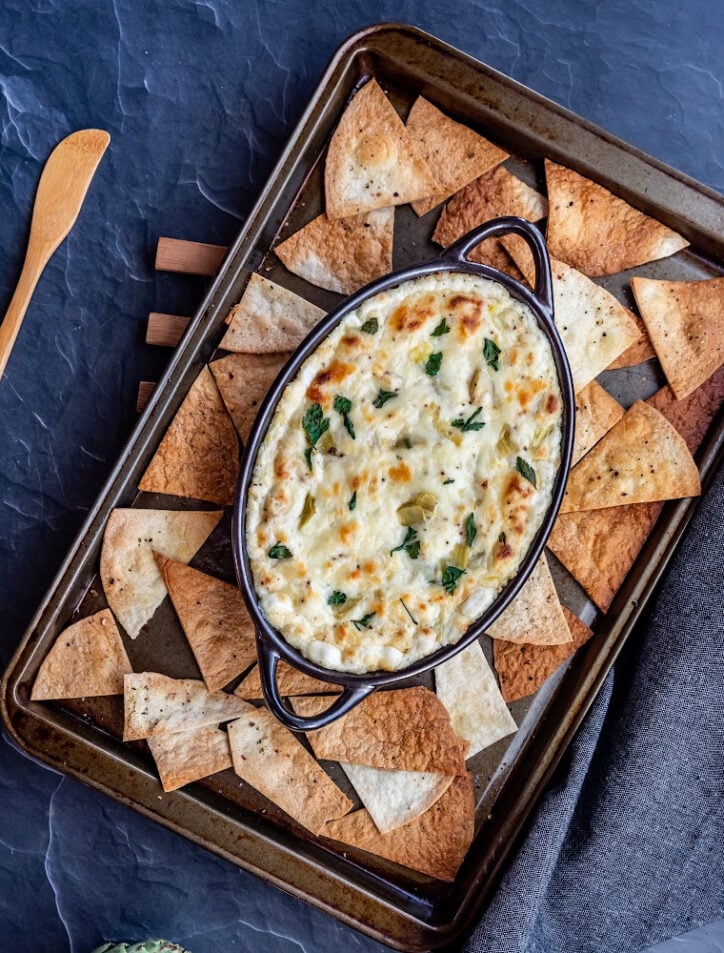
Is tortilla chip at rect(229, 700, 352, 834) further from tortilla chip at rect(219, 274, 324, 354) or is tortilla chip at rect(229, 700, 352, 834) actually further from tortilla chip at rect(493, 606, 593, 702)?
tortilla chip at rect(219, 274, 324, 354)

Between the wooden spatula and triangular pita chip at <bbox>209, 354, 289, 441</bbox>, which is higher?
the wooden spatula

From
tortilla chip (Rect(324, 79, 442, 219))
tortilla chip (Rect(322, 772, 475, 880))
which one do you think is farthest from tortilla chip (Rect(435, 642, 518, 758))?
tortilla chip (Rect(324, 79, 442, 219))

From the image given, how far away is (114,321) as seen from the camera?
3.10 m

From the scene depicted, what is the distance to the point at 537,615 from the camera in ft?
9.50

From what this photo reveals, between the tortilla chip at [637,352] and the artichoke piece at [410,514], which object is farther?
the tortilla chip at [637,352]

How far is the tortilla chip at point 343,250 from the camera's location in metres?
2.90

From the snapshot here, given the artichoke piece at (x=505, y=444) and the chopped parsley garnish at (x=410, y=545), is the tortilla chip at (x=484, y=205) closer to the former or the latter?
the artichoke piece at (x=505, y=444)

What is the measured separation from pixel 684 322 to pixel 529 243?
0.68m

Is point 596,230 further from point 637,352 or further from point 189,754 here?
point 189,754

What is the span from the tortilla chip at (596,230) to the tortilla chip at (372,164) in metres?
0.40

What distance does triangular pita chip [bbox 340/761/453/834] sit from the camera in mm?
2906

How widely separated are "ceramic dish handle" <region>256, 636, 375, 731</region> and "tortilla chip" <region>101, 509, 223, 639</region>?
51cm

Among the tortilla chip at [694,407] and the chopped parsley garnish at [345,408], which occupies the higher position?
the chopped parsley garnish at [345,408]

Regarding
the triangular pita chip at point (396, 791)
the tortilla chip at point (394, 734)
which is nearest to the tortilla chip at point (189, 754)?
the tortilla chip at point (394, 734)
